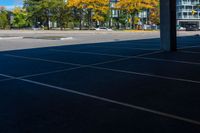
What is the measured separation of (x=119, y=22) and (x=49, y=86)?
285 ft

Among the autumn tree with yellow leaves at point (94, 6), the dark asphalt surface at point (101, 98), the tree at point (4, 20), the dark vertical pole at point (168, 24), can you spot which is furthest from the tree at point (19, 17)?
the dark asphalt surface at point (101, 98)

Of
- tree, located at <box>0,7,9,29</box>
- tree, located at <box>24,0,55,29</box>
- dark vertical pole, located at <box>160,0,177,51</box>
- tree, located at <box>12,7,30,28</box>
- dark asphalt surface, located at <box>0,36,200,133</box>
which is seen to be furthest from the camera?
tree, located at <box>0,7,9,29</box>

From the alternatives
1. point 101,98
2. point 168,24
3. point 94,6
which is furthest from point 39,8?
point 101,98

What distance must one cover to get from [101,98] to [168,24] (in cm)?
1035

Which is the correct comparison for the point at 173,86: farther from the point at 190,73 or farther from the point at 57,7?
the point at 57,7

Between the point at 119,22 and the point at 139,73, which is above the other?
the point at 119,22

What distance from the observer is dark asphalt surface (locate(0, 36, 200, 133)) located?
17.5 ft

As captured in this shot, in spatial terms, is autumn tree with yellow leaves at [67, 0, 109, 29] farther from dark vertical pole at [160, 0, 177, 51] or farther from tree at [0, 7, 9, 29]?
dark vertical pole at [160, 0, 177, 51]

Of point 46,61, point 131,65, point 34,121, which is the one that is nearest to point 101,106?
point 34,121

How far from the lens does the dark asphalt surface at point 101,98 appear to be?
5332 millimetres

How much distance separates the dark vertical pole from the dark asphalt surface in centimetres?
482

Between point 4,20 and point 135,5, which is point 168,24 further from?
point 4,20

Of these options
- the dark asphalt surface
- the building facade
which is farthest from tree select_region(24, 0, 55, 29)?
the dark asphalt surface

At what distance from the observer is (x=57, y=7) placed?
82.7m
